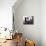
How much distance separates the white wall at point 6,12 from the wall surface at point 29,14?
723 mm

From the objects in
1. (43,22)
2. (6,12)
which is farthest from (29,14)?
(6,12)

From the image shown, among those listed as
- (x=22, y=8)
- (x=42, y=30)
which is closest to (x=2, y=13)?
(x=22, y=8)

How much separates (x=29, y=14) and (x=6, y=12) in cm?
114

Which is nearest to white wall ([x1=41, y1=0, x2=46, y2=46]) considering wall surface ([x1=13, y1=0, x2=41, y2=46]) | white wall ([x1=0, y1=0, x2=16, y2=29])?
wall surface ([x1=13, y1=0, x2=41, y2=46])

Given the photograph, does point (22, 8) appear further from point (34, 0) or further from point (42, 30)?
point (42, 30)

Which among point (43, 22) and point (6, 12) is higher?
point (6, 12)

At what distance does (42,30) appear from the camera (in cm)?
429

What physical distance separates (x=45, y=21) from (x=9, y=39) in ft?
5.29

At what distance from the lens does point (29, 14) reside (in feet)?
14.6

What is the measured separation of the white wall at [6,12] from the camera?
367 cm

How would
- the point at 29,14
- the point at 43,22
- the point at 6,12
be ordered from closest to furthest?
the point at 6,12
the point at 43,22
the point at 29,14

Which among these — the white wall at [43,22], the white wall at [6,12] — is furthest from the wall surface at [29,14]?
the white wall at [6,12]

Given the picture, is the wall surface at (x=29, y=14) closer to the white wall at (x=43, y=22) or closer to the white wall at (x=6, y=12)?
the white wall at (x=43, y=22)

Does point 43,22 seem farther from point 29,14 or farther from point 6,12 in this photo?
point 6,12
